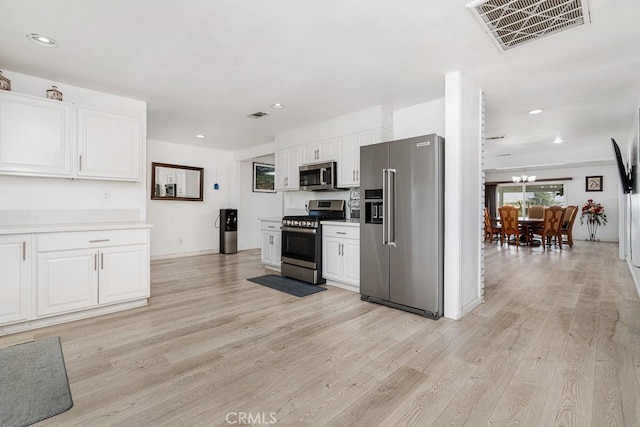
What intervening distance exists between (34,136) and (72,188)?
0.63 metres

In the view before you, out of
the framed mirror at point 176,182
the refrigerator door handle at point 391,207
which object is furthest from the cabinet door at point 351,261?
the framed mirror at point 176,182

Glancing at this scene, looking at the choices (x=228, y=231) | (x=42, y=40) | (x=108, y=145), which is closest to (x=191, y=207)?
(x=228, y=231)

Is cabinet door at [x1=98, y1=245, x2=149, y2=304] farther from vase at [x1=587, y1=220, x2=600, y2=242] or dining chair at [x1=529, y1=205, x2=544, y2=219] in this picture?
vase at [x1=587, y1=220, x2=600, y2=242]

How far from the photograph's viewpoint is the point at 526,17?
2.11 meters

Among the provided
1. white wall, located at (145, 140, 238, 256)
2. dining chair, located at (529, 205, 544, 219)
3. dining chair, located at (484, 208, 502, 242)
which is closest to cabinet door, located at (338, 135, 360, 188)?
white wall, located at (145, 140, 238, 256)

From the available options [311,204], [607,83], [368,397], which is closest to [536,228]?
[607,83]

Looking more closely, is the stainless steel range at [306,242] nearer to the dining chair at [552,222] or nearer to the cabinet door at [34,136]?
the cabinet door at [34,136]

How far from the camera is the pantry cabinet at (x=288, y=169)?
16.9 ft

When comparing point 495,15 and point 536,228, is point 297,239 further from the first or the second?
point 536,228

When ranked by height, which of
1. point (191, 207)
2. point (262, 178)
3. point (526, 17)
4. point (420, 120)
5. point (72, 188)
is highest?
point (526, 17)

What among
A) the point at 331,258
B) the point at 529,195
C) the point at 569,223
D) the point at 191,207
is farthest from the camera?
the point at 529,195

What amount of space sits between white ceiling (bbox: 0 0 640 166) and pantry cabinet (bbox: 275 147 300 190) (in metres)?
0.97

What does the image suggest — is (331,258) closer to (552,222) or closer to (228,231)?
(228,231)

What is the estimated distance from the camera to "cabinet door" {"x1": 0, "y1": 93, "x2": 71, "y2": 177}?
2.78 metres
